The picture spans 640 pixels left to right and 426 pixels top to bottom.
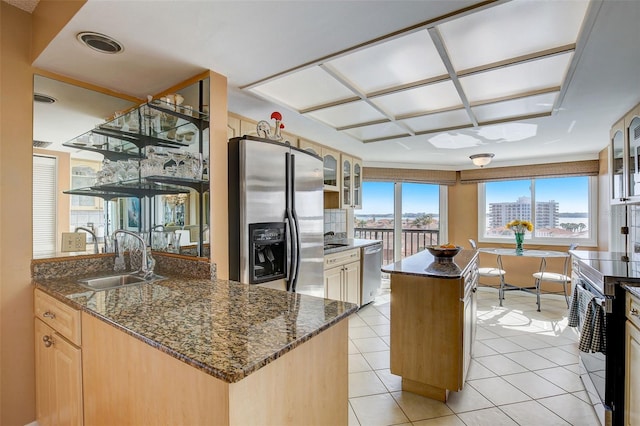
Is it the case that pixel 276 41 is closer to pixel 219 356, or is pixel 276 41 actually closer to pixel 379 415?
pixel 219 356

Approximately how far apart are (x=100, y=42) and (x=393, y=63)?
1.61 m

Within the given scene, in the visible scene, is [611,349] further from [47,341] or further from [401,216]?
[401,216]

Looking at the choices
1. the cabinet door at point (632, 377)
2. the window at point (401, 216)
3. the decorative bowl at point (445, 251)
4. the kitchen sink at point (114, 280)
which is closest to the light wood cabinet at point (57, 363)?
the kitchen sink at point (114, 280)

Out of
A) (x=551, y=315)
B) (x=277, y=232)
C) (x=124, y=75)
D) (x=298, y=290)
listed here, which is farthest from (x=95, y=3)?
(x=551, y=315)

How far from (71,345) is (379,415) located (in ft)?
5.81

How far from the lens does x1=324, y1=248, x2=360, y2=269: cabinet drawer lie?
11.1 ft

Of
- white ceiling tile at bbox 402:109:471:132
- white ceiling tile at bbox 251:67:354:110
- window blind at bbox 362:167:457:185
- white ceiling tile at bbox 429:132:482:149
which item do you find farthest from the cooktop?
window blind at bbox 362:167:457:185

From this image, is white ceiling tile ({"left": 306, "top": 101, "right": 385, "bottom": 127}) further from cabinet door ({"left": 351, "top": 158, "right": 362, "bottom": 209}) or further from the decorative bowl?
cabinet door ({"left": 351, "top": 158, "right": 362, "bottom": 209})

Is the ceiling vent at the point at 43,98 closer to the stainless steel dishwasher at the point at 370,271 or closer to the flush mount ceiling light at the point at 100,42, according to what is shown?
the flush mount ceiling light at the point at 100,42

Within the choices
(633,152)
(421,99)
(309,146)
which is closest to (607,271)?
(633,152)

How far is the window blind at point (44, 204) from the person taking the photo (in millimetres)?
1864

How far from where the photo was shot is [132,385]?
3.58ft

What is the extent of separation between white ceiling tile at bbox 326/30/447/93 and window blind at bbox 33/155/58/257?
185 centimetres

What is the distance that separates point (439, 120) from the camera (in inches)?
116
